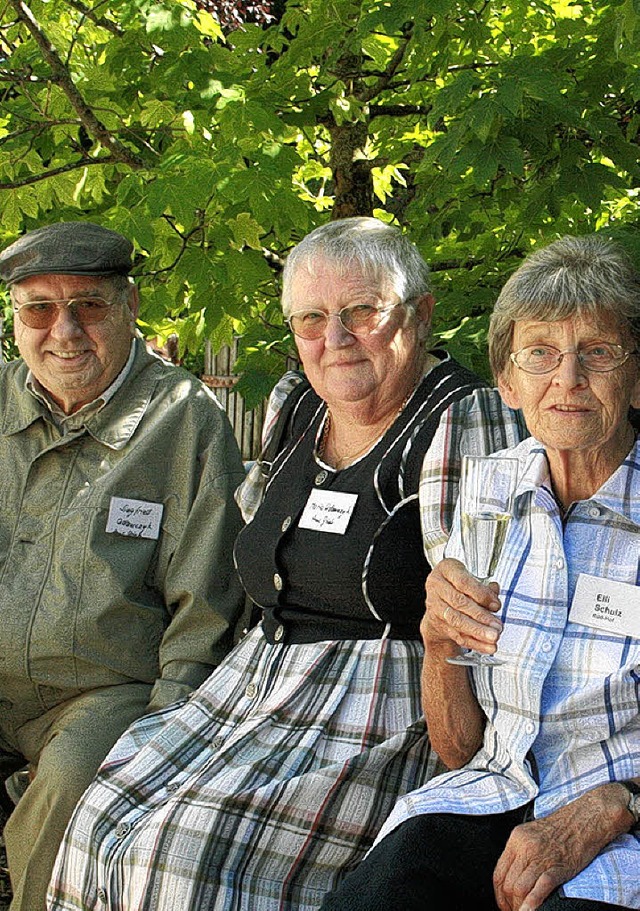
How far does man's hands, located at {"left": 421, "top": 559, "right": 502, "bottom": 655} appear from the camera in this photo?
191 cm

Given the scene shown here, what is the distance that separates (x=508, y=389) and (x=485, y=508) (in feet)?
0.83

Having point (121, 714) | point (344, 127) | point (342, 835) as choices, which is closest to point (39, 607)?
point (121, 714)

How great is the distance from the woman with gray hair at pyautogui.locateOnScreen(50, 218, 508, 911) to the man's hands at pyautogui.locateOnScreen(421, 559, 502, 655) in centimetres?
56

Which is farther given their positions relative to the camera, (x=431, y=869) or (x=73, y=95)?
(x=73, y=95)

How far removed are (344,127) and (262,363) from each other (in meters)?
0.92

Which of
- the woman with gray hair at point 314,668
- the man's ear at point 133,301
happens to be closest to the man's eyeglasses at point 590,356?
the woman with gray hair at point 314,668

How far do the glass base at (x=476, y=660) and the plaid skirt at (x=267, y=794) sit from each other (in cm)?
44

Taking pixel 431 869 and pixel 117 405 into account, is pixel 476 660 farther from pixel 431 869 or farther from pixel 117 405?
pixel 117 405

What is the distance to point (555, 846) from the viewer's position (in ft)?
6.40

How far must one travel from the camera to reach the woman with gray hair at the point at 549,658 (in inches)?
77.3

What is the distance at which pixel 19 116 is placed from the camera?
4035 millimetres

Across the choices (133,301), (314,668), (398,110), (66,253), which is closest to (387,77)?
(398,110)

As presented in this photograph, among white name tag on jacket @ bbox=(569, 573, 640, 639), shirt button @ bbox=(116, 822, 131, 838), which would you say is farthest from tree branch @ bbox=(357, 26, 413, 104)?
shirt button @ bbox=(116, 822, 131, 838)

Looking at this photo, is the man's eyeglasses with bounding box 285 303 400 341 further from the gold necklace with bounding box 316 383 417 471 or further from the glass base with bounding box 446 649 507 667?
the glass base with bounding box 446 649 507 667
